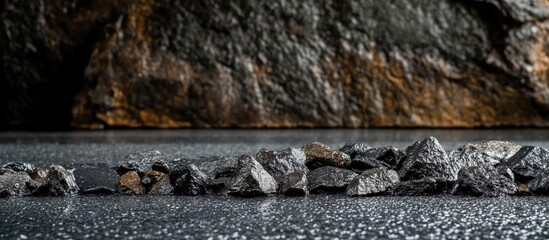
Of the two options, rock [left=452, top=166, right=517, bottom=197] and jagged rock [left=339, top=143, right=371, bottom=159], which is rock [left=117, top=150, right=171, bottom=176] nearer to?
jagged rock [left=339, top=143, right=371, bottom=159]

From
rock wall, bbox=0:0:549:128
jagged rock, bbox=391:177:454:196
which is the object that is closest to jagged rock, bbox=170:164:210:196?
jagged rock, bbox=391:177:454:196

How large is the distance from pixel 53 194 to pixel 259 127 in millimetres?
1812

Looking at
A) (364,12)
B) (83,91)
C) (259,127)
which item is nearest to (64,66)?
(83,91)

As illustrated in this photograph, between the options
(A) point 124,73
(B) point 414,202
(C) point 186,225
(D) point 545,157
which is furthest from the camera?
(A) point 124,73

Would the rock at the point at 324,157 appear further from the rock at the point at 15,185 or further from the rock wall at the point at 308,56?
the rock wall at the point at 308,56

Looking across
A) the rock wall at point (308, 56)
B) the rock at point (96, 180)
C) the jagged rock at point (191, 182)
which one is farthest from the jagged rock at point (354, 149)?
the rock wall at point (308, 56)

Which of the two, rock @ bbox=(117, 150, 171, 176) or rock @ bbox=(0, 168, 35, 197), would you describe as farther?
rock @ bbox=(117, 150, 171, 176)

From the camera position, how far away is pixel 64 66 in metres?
2.74

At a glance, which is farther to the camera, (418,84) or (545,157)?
(418,84)

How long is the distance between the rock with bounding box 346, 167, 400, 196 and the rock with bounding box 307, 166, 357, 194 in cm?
2

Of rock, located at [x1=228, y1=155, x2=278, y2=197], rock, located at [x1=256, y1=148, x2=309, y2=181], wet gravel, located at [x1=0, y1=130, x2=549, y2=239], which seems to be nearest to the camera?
wet gravel, located at [x1=0, y1=130, x2=549, y2=239]

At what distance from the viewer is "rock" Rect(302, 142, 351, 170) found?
999mm

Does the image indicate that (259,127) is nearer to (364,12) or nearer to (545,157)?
(364,12)

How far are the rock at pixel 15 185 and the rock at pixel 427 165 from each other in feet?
1.70
